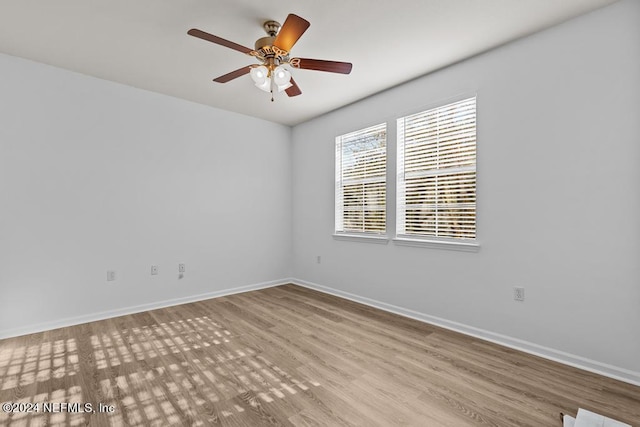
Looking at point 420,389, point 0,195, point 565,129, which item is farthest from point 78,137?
point 565,129

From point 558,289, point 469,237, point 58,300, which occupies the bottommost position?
point 58,300

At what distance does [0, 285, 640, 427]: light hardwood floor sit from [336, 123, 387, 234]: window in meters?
1.40

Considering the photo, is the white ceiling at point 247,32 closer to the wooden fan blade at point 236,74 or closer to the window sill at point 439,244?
the wooden fan blade at point 236,74

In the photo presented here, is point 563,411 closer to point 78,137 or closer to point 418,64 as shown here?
point 418,64

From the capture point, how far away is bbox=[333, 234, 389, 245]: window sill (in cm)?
379

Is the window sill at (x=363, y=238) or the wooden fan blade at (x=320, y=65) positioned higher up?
the wooden fan blade at (x=320, y=65)

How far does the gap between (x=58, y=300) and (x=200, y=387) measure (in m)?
2.28

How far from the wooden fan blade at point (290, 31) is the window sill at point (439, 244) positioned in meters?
2.35

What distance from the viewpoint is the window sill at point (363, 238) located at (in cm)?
379

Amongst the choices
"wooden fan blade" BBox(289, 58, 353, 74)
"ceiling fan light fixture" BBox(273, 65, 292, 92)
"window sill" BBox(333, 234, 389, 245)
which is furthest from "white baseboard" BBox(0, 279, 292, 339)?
"wooden fan blade" BBox(289, 58, 353, 74)

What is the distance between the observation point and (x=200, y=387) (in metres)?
2.08

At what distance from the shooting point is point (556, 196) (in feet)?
8.05

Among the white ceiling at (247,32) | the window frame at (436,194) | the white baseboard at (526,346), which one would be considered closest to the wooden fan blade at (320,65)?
the white ceiling at (247,32)

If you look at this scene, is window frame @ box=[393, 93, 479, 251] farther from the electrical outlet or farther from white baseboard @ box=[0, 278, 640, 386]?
white baseboard @ box=[0, 278, 640, 386]
